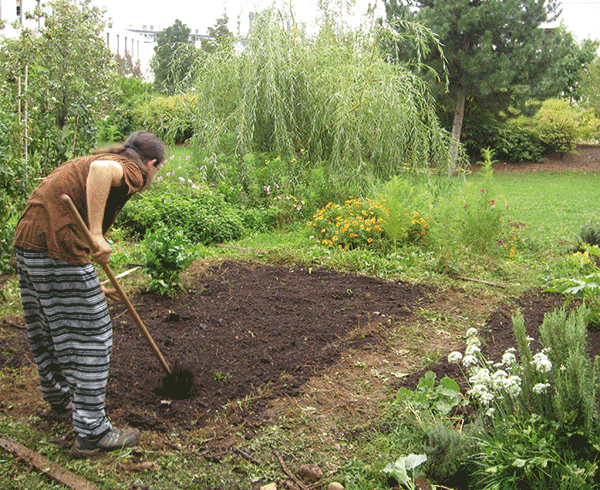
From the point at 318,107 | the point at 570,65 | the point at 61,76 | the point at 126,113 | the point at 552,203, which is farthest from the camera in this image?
the point at 570,65

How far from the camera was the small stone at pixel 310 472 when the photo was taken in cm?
238

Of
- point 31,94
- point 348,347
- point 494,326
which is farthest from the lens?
point 31,94

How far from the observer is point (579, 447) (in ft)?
6.83

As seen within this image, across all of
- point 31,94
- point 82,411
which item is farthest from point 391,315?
point 31,94

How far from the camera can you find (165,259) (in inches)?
181

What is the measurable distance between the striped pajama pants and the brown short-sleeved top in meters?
0.06

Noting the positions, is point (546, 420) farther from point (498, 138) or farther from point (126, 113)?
point (126, 113)

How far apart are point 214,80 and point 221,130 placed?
101cm

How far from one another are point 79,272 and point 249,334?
5.67ft

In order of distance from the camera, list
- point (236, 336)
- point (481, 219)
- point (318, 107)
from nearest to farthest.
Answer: point (236, 336), point (481, 219), point (318, 107)

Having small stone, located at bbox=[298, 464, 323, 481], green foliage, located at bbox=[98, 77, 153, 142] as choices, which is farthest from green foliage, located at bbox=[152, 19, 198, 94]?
small stone, located at bbox=[298, 464, 323, 481]

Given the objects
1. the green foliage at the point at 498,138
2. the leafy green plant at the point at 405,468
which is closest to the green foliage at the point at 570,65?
the green foliage at the point at 498,138

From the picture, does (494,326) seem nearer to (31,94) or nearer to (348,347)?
(348,347)

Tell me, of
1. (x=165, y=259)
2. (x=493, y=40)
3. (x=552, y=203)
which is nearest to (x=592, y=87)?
(x=493, y=40)
